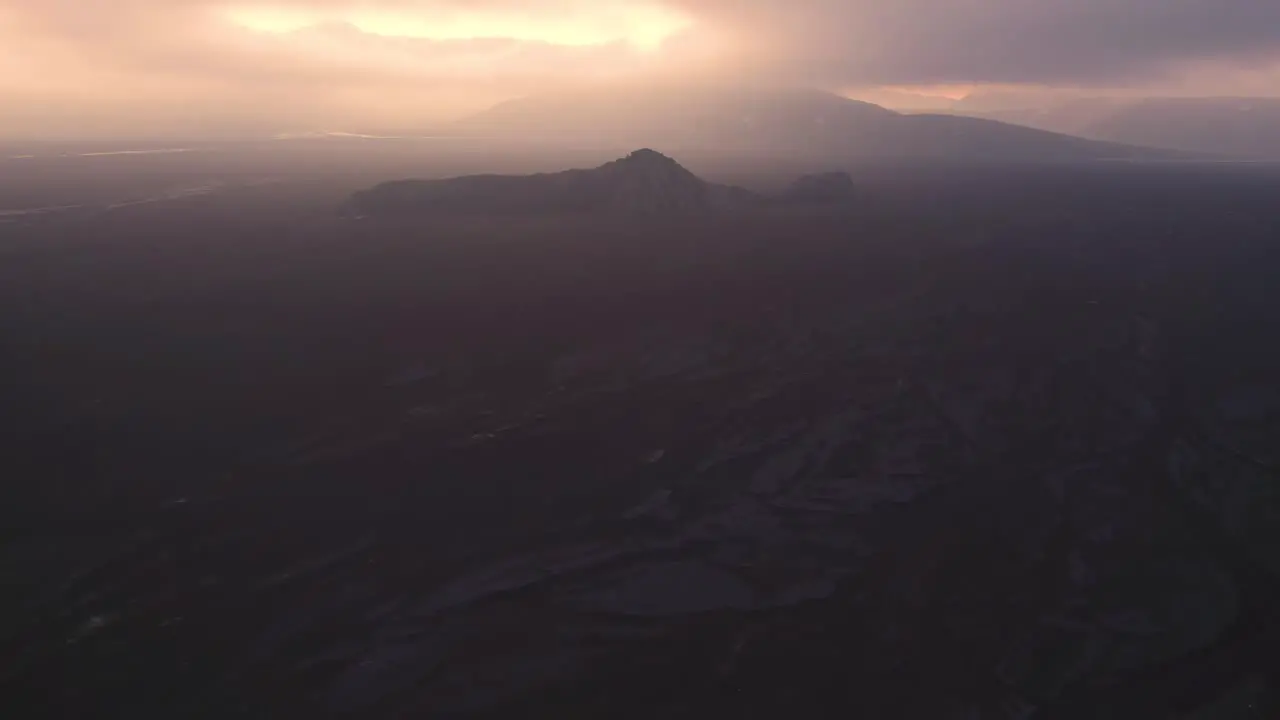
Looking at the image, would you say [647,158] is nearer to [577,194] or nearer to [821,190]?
[577,194]

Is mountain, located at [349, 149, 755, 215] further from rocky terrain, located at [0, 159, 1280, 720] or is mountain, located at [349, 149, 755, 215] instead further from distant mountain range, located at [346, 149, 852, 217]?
rocky terrain, located at [0, 159, 1280, 720]

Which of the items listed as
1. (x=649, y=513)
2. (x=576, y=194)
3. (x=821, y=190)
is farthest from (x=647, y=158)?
(x=649, y=513)

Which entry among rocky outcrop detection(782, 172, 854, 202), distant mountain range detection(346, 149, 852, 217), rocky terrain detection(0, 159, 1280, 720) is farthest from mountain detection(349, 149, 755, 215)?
rocky terrain detection(0, 159, 1280, 720)

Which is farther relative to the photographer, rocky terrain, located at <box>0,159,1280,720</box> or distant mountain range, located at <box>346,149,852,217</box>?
distant mountain range, located at <box>346,149,852,217</box>

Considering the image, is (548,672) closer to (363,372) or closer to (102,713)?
(102,713)

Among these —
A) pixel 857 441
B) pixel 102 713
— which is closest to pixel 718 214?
pixel 857 441

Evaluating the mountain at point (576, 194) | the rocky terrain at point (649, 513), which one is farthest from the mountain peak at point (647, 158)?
the rocky terrain at point (649, 513)

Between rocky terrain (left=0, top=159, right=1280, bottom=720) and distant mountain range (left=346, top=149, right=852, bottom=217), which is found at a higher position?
distant mountain range (left=346, top=149, right=852, bottom=217)
